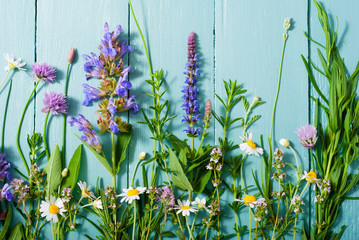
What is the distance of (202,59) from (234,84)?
14 centimetres

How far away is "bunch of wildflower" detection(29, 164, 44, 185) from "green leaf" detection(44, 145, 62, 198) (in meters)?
0.02

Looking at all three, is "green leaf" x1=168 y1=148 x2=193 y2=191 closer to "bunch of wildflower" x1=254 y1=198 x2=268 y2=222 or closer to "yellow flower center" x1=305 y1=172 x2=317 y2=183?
"bunch of wildflower" x1=254 y1=198 x2=268 y2=222

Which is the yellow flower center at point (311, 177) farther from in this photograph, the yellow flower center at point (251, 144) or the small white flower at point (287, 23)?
the small white flower at point (287, 23)

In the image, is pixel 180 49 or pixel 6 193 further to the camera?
pixel 180 49

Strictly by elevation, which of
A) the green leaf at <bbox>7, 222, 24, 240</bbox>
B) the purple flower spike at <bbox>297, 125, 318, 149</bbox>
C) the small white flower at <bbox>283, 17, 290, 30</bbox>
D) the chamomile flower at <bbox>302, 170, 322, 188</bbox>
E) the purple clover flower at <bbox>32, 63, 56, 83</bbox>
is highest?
the small white flower at <bbox>283, 17, 290, 30</bbox>

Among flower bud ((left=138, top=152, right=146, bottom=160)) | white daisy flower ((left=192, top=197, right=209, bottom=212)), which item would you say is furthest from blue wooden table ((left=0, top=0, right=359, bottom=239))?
white daisy flower ((left=192, top=197, right=209, bottom=212))

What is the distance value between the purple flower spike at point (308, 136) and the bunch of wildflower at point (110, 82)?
0.55 m

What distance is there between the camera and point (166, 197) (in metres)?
1.04

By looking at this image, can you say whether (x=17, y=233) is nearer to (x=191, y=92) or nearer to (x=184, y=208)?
(x=184, y=208)

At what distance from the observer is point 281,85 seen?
1.15m

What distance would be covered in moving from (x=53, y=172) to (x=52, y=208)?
112 millimetres

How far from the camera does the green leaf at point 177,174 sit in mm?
1046

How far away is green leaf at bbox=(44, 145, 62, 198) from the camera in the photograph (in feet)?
3.50

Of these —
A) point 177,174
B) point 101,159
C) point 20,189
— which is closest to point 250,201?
point 177,174
